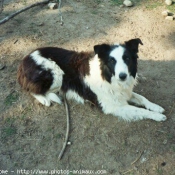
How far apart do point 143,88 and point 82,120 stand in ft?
4.49

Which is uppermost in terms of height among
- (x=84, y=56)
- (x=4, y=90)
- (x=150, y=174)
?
(x=84, y=56)

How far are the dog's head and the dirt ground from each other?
877 millimetres

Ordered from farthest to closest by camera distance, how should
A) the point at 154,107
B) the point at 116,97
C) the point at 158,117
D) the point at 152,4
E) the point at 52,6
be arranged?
the point at 152,4
the point at 52,6
the point at 154,107
the point at 116,97
the point at 158,117

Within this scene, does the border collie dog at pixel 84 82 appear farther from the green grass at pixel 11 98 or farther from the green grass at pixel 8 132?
the green grass at pixel 8 132

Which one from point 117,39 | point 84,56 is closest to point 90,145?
point 84,56

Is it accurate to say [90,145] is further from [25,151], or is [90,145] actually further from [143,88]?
[143,88]

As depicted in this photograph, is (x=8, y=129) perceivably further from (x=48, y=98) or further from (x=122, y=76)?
(x=122, y=76)

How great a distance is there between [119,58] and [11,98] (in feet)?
6.99

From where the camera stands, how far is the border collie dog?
4.09 metres

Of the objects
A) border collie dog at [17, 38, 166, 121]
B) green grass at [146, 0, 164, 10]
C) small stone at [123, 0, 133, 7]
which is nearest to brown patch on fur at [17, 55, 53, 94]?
border collie dog at [17, 38, 166, 121]

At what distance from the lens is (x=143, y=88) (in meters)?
4.82

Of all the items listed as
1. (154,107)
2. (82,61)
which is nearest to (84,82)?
(82,61)

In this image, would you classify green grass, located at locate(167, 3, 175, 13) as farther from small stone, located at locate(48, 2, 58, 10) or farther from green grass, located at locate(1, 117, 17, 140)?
green grass, located at locate(1, 117, 17, 140)

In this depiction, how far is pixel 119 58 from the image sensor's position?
3.69 metres
